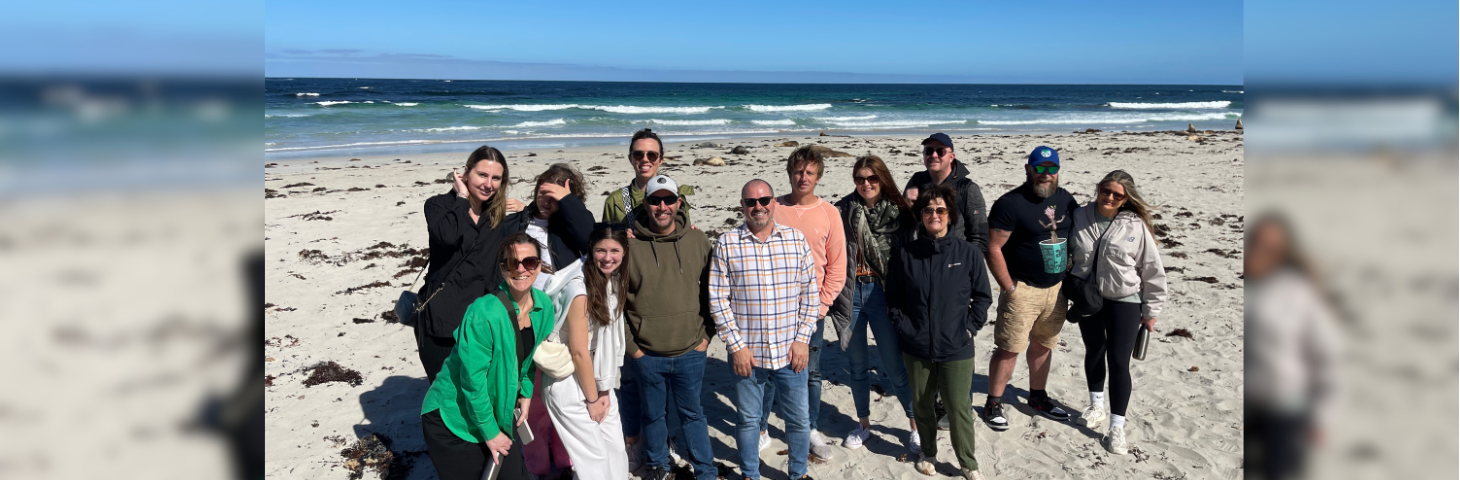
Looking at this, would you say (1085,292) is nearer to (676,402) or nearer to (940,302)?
(940,302)

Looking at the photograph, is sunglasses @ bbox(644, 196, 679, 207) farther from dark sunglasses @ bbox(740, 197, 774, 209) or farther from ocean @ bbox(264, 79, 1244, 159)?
ocean @ bbox(264, 79, 1244, 159)

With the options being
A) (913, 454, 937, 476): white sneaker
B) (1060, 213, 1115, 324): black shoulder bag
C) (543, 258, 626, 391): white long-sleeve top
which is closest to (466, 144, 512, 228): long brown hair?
(543, 258, 626, 391): white long-sleeve top

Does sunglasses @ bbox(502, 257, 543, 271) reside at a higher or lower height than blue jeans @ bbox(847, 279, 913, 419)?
higher

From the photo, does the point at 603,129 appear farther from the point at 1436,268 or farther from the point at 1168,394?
the point at 1436,268

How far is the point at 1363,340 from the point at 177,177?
1.57 meters

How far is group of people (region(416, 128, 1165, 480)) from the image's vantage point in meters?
3.30

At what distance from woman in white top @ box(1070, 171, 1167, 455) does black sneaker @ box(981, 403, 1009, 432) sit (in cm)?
74

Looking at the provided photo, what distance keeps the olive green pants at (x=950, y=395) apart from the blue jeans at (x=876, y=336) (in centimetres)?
19

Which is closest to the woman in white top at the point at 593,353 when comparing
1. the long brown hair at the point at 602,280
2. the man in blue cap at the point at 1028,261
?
the long brown hair at the point at 602,280

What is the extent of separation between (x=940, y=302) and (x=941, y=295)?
0.13 ft

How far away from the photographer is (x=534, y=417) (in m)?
4.15

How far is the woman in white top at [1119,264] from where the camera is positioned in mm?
4176

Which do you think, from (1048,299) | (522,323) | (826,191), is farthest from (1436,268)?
(826,191)

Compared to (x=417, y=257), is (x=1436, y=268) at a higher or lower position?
higher
